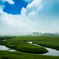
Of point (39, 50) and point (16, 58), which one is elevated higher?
point (39, 50)

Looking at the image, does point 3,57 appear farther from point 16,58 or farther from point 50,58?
point 50,58

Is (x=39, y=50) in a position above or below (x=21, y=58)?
above

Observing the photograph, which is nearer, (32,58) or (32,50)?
(32,58)

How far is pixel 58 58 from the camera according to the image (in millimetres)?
29781

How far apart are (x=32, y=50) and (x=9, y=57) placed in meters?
15.4

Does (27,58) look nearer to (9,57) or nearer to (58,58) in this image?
(9,57)

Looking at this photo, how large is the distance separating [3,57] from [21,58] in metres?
7.37

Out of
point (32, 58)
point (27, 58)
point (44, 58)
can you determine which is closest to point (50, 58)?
point (44, 58)

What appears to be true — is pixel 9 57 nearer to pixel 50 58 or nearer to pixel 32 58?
pixel 32 58

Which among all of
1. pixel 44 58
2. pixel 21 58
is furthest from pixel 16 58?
pixel 44 58

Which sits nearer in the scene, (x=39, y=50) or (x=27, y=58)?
(x=27, y=58)

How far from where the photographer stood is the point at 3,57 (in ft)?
99.2

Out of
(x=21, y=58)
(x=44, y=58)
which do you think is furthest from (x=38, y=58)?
(x=21, y=58)

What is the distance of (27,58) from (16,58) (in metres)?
4.34
